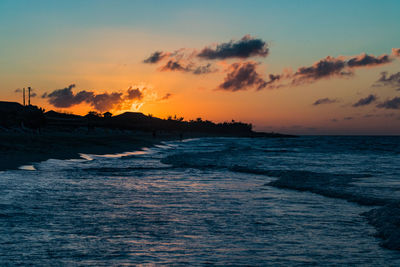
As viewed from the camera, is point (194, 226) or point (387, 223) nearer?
point (194, 226)

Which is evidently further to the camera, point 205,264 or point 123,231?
point 123,231

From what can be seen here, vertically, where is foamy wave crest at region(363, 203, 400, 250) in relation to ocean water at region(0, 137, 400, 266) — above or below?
above

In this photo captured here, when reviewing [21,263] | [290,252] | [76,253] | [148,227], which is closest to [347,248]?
[290,252]

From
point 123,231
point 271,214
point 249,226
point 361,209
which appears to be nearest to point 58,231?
point 123,231

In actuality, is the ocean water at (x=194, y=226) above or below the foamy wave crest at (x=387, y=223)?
below

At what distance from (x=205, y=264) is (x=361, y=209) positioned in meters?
7.05

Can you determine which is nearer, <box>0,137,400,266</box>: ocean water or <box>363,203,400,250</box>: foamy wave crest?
<box>0,137,400,266</box>: ocean water

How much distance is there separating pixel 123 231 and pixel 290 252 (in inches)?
132

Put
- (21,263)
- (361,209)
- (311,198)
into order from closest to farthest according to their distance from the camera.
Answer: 1. (21,263)
2. (361,209)
3. (311,198)

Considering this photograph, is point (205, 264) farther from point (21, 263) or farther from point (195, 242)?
point (21, 263)

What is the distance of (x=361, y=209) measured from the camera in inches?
456

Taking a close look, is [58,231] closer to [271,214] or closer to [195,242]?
[195,242]

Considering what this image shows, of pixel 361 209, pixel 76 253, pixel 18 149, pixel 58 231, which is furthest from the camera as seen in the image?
pixel 18 149

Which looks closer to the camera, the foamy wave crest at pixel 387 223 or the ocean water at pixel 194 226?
the ocean water at pixel 194 226
